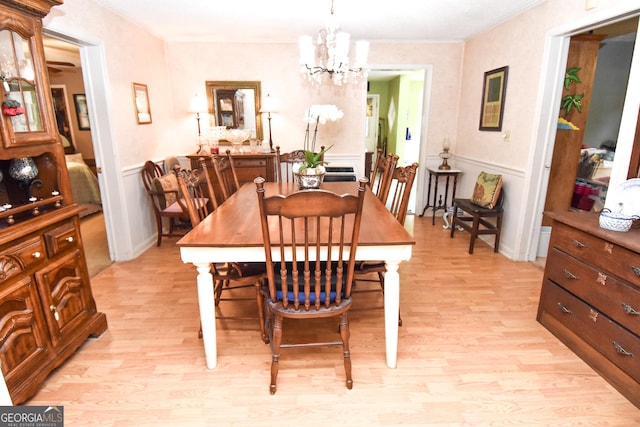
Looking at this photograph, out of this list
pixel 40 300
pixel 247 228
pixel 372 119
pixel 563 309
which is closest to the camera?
pixel 40 300

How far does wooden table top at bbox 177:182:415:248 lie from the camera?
Answer: 163 cm

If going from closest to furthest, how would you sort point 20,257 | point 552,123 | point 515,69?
1. point 20,257
2. point 552,123
3. point 515,69

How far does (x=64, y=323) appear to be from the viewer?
1.89 metres

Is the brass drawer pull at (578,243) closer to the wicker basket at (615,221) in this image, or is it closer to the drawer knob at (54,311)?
the wicker basket at (615,221)

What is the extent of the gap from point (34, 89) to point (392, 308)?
2.20m

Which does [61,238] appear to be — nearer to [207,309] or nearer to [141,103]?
[207,309]

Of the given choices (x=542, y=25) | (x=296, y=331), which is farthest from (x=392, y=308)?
(x=542, y=25)

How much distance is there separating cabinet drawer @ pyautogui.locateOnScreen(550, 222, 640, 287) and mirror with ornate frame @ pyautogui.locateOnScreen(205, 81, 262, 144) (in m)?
3.63

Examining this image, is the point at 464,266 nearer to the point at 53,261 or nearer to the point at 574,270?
the point at 574,270

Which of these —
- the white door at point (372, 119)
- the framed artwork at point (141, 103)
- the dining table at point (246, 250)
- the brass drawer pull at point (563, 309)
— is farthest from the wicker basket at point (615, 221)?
the white door at point (372, 119)

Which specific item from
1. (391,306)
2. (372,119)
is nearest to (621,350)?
(391,306)

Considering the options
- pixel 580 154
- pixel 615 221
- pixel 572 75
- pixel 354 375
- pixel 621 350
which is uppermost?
pixel 572 75

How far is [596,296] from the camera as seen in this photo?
185 cm

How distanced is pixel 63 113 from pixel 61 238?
560cm
